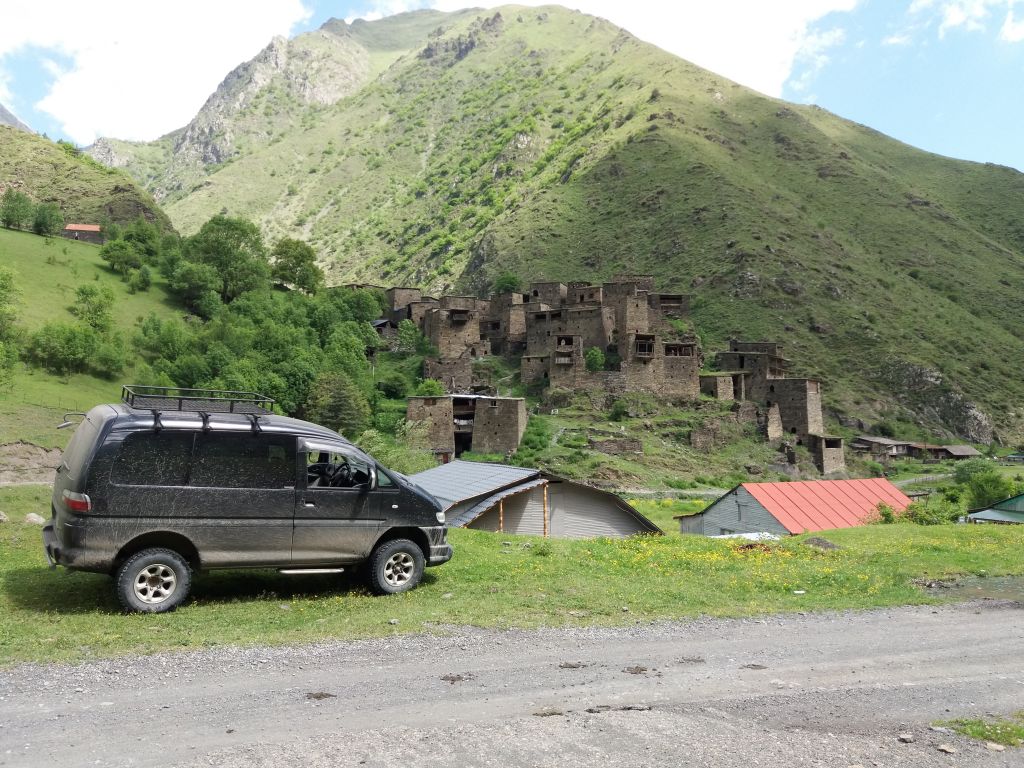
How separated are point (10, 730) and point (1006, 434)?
99.3m

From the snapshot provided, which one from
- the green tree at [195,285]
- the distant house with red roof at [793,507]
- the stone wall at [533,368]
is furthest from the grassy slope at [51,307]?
the stone wall at [533,368]

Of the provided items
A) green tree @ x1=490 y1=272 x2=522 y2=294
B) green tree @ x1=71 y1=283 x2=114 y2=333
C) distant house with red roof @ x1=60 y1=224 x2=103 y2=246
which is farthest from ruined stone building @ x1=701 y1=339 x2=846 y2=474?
distant house with red roof @ x1=60 y1=224 x2=103 y2=246

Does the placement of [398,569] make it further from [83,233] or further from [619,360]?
[83,233]

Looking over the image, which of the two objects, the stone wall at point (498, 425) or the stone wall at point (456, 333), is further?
the stone wall at point (456, 333)

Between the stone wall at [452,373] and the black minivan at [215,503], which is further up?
the stone wall at [452,373]

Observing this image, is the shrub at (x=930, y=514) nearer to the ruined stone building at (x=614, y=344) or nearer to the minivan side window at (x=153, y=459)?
→ the minivan side window at (x=153, y=459)

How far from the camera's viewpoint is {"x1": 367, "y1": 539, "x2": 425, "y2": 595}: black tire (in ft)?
34.1

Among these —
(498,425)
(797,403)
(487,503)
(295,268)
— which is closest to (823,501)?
(487,503)

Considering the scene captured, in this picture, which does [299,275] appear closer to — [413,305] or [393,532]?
[413,305]

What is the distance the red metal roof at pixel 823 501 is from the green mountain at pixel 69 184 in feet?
314

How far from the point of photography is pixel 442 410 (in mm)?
57938

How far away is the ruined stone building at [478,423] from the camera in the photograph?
185ft

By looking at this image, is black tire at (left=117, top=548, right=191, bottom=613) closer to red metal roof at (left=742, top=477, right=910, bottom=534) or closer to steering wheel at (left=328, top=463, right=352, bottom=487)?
steering wheel at (left=328, top=463, right=352, bottom=487)

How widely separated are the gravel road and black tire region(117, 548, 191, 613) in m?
1.66
